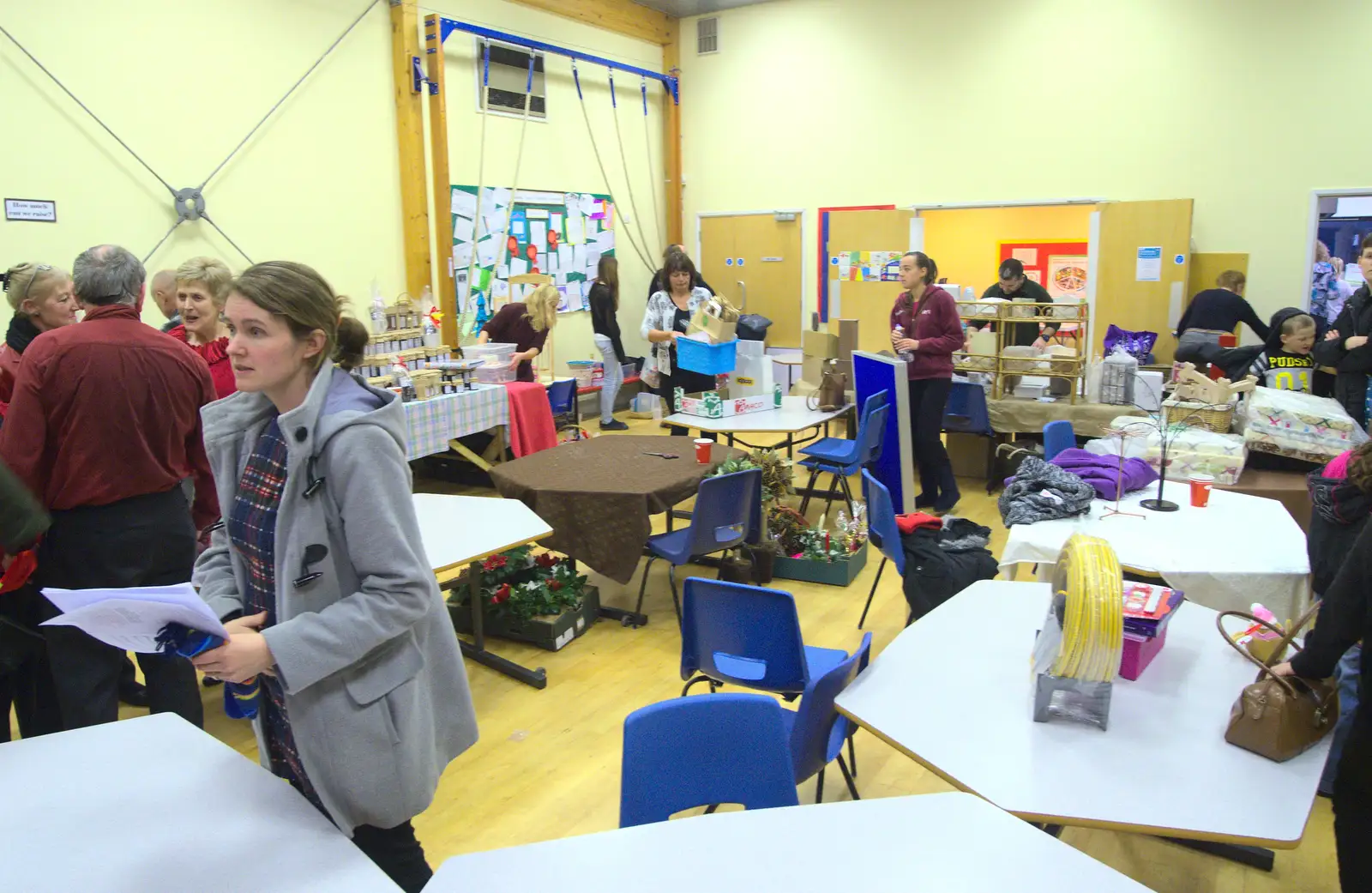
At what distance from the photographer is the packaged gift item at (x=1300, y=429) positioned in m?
4.53

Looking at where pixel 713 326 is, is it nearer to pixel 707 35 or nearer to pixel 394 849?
pixel 394 849

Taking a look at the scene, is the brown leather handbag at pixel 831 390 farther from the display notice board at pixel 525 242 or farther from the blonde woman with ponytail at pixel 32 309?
the blonde woman with ponytail at pixel 32 309

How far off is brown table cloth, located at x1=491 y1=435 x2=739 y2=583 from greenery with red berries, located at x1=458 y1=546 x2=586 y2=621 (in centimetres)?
20

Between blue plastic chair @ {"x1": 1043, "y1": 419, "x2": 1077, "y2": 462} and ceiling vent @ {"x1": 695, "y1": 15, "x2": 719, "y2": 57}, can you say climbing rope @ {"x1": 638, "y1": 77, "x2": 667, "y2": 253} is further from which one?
blue plastic chair @ {"x1": 1043, "y1": 419, "x2": 1077, "y2": 462}

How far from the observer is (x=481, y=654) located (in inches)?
157

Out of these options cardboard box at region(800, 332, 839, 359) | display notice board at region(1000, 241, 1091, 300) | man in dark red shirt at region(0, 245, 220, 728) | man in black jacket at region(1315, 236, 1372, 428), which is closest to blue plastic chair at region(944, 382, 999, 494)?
cardboard box at region(800, 332, 839, 359)

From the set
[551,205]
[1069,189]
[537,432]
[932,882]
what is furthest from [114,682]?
[1069,189]

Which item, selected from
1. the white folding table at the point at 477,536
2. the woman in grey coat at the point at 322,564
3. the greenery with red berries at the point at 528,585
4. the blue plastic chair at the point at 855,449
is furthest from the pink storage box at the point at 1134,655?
the blue plastic chair at the point at 855,449

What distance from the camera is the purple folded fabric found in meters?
3.63

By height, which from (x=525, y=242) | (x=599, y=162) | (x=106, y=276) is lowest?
(x=106, y=276)

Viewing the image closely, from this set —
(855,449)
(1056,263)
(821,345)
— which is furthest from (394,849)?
(1056,263)

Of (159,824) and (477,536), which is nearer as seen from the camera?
(159,824)

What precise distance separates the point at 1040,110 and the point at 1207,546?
21.0 feet

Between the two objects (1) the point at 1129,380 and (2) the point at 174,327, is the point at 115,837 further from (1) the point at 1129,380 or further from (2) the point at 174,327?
(1) the point at 1129,380
